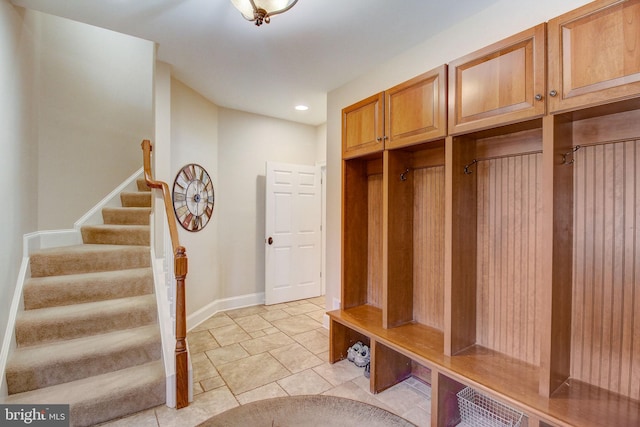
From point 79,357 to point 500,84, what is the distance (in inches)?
127

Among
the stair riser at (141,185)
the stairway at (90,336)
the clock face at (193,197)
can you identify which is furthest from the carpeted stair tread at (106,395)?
the stair riser at (141,185)

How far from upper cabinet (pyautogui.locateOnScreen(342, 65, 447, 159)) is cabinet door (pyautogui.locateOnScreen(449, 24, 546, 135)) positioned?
86 millimetres

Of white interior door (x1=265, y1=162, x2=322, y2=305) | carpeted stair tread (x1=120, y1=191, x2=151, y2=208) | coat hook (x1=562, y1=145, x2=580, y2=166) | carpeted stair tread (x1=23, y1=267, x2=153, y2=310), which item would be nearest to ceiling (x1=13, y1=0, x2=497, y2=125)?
coat hook (x1=562, y1=145, x2=580, y2=166)

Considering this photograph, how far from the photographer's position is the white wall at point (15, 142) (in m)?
2.10

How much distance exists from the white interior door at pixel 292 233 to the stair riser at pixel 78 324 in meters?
1.94

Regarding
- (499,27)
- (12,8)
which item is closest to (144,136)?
(12,8)

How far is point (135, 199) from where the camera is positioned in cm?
383

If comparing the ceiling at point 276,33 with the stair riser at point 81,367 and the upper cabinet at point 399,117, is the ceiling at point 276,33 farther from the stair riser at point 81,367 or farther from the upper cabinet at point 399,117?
the stair riser at point 81,367

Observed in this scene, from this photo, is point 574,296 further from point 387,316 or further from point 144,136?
point 144,136

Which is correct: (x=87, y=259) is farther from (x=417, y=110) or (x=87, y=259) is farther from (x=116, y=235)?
(x=417, y=110)

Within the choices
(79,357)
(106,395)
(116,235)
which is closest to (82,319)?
(79,357)

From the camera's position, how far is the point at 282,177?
14.3ft

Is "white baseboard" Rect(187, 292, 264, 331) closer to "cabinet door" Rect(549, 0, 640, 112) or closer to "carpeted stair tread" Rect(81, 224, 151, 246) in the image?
"carpeted stair tread" Rect(81, 224, 151, 246)

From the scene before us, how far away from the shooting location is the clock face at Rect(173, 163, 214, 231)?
11.0 feet
